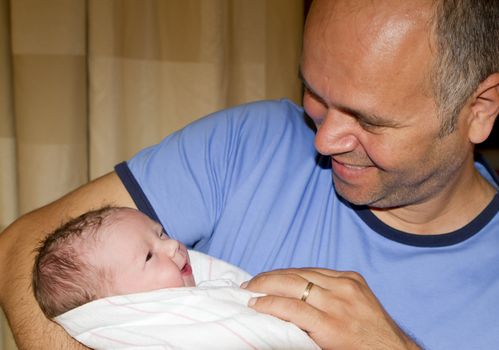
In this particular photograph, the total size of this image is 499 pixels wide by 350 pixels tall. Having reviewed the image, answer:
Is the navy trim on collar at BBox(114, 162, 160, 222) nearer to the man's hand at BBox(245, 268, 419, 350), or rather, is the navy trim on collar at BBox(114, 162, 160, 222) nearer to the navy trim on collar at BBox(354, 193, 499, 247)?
the man's hand at BBox(245, 268, 419, 350)

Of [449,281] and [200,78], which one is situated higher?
[200,78]

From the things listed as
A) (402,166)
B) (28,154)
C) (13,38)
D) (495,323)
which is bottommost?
(495,323)

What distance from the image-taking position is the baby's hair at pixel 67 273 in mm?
1221

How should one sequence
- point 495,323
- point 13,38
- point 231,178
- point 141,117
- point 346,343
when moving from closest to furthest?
point 346,343
point 495,323
point 231,178
point 13,38
point 141,117

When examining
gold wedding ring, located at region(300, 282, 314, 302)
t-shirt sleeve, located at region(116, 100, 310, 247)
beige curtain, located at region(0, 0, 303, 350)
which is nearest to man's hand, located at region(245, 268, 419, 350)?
gold wedding ring, located at region(300, 282, 314, 302)

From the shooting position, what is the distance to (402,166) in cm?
129

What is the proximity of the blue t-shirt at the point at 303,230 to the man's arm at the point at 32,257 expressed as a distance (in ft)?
0.18

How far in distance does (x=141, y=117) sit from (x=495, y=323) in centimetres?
131

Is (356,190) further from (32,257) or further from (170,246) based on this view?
(32,257)

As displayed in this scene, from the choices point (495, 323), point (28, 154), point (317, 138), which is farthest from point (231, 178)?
point (28, 154)

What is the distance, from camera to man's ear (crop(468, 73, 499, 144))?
1308 millimetres

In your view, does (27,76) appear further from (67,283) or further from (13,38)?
(67,283)

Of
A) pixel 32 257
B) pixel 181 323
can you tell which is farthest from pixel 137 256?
pixel 32 257

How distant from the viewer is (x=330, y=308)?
1.21m
